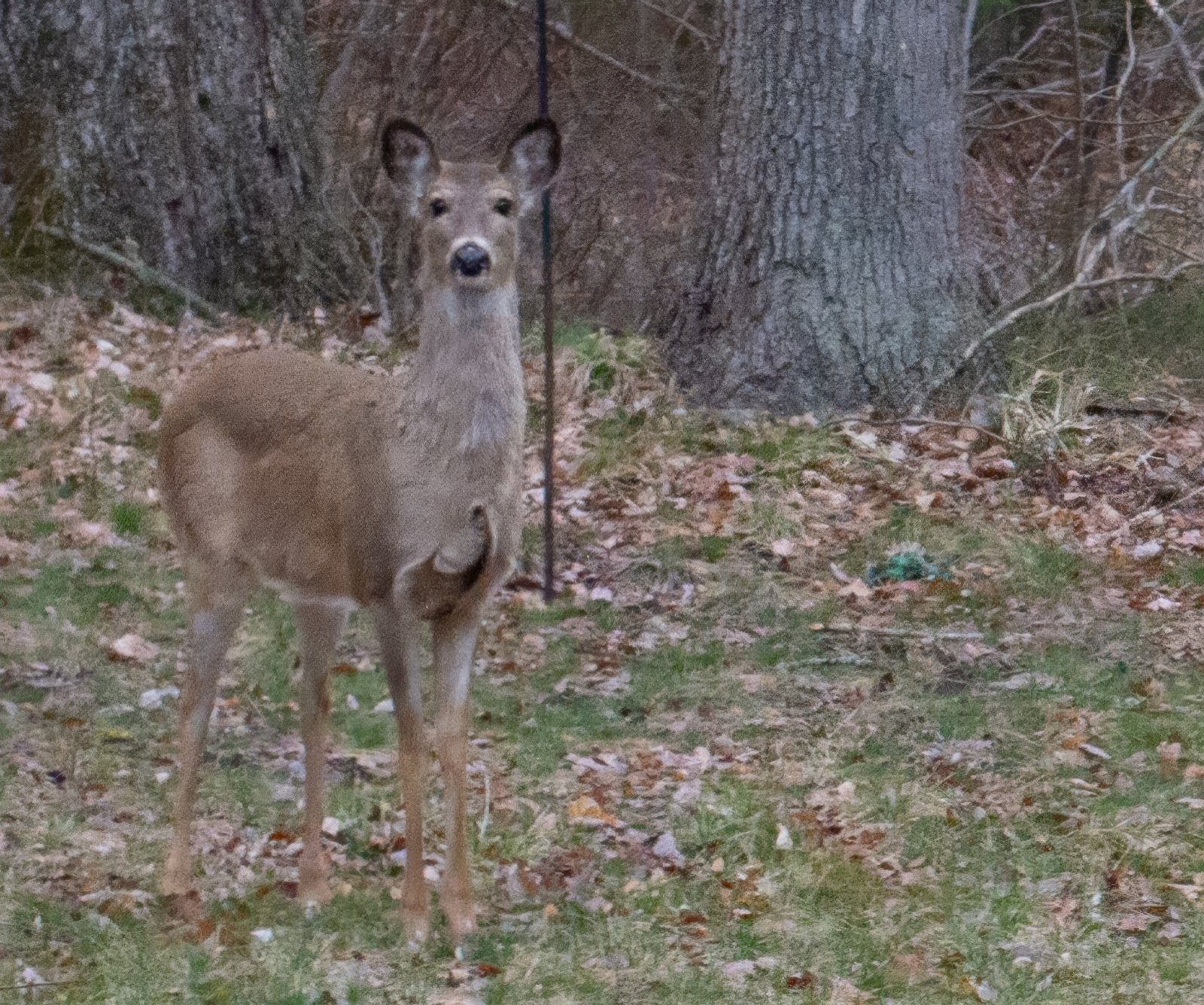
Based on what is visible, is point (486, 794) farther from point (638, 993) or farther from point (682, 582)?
point (682, 582)

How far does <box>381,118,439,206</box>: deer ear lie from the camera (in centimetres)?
502

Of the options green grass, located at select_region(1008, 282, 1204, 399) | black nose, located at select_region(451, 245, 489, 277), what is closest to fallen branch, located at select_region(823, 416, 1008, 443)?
green grass, located at select_region(1008, 282, 1204, 399)

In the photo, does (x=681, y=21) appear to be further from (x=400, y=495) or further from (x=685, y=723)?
(x=400, y=495)

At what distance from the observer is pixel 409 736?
4848 millimetres

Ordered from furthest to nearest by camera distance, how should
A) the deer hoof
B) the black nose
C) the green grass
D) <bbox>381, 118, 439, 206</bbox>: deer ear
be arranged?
1. the green grass
2. <bbox>381, 118, 439, 206</bbox>: deer ear
3. the deer hoof
4. the black nose

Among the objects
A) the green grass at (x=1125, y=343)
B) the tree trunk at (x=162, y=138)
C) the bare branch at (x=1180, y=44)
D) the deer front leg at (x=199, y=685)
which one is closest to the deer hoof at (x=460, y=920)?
the deer front leg at (x=199, y=685)

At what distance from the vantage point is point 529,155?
16.7ft

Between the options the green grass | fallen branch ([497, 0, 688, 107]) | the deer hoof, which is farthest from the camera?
fallen branch ([497, 0, 688, 107])

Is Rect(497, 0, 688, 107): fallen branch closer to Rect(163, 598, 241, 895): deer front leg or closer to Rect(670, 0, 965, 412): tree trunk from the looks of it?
Rect(670, 0, 965, 412): tree trunk

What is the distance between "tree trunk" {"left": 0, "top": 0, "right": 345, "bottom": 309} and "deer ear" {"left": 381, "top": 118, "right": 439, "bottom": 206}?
5091mm

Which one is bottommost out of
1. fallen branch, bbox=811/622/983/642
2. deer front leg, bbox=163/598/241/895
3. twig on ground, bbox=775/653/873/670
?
twig on ground, bbox=775/653/873/670

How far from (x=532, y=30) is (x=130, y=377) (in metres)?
4.99

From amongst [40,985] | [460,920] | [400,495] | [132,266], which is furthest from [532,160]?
[132,266]

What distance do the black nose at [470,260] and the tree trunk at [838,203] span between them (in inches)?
174
